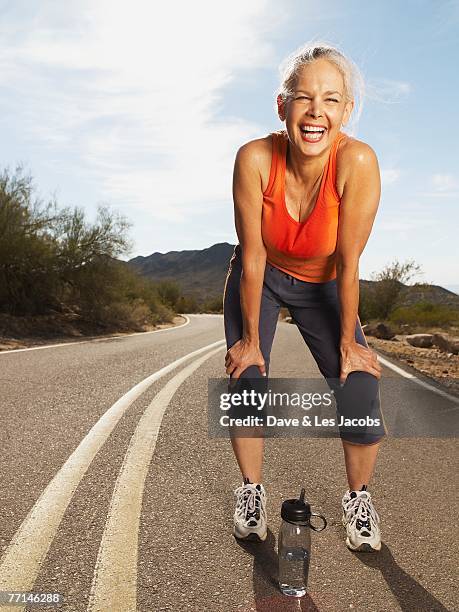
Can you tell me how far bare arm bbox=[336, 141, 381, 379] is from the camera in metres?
2.76

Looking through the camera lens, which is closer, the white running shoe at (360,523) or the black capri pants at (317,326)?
the white running shoe at (360,523)

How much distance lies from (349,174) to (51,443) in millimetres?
2846

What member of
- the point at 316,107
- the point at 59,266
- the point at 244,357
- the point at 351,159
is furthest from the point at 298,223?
the point at 59,266

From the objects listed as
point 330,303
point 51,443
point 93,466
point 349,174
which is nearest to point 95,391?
point 51,443

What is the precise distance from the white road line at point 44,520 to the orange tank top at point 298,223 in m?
1.67

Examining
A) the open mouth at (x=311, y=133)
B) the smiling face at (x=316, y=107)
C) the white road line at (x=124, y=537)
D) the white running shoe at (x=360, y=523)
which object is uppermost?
the smiling face at (x=316, y=107)

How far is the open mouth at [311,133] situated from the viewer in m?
2.70

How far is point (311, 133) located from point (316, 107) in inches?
4.4

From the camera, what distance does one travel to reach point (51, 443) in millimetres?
4316

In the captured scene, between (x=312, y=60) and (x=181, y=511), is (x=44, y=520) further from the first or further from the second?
(x=312, y=60)

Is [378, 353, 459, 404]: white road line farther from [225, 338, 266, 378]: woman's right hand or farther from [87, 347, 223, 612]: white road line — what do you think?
[225, 338, 266, 378]: woman's right hand

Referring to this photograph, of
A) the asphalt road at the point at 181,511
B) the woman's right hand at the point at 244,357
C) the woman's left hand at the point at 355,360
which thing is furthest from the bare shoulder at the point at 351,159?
the asphalt road at the point at 181,511

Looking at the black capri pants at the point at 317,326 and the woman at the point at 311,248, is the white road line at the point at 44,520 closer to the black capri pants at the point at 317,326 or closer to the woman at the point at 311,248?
the woman at the point at 311,248

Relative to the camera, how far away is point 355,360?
118 inches
